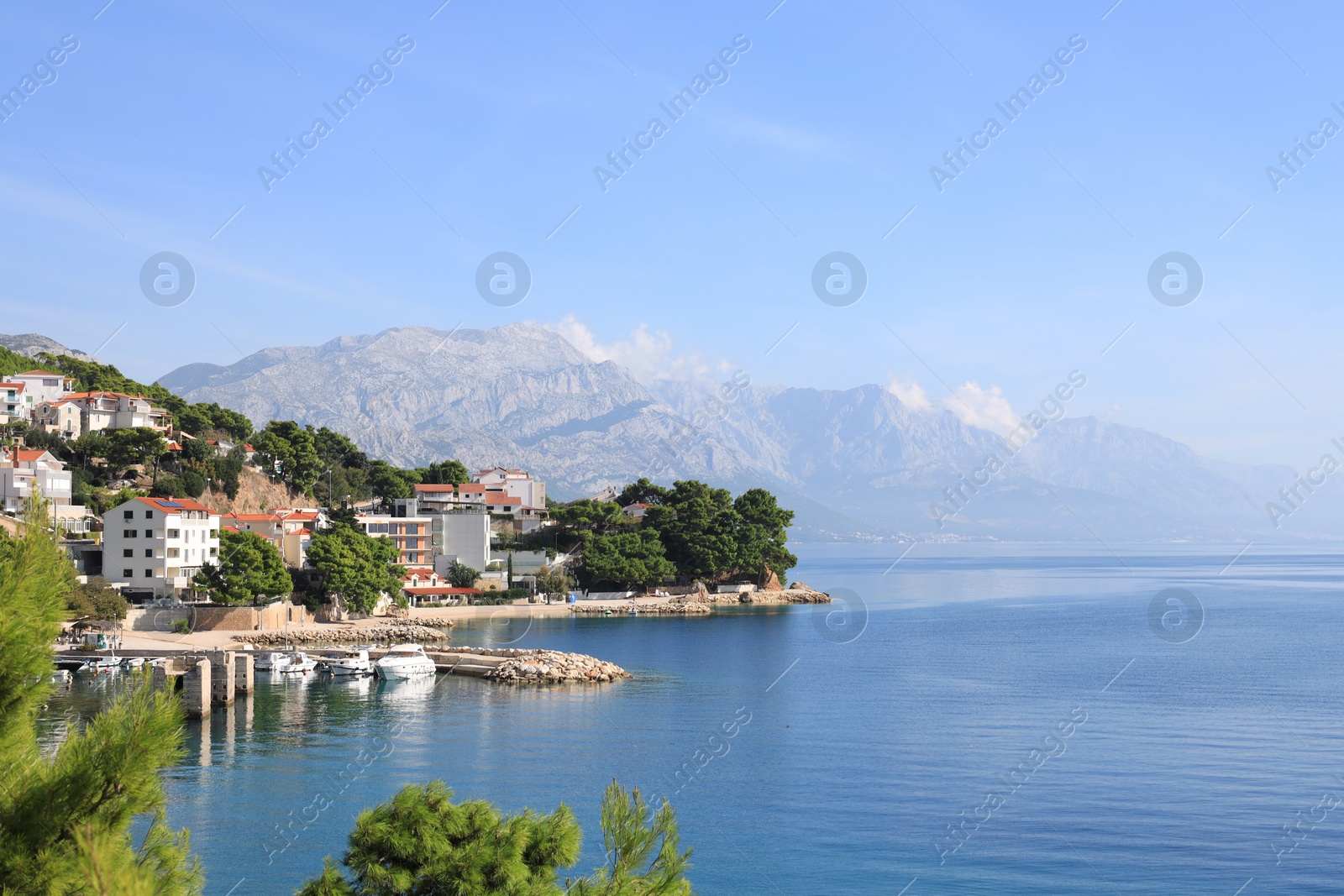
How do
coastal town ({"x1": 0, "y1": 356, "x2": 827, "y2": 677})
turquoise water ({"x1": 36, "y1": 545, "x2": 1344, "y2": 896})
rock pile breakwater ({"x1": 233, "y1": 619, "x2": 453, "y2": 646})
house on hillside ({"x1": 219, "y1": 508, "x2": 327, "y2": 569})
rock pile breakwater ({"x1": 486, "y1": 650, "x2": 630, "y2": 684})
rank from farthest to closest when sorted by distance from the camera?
house on hillside ({"x1": 219, "y1": 508, "x2": 327, "y2": 569}), coastal town ({"x1": 0, "y1": 356, "x2": 827, "y2": 677}), rock pile breakwater ({"x1": 233, "y1": 619, "x2": 453, "y2": 646}), rock pile breakwater ({"x1": 486, "y1": 650, "x2": 630, "y2": 684}), turquoise water ({"x1": 36, "y1": 545, "x2": 1344, "y2": 896})

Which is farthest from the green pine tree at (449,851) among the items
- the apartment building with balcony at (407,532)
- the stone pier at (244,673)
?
the apartment building with balcony at (407,532)

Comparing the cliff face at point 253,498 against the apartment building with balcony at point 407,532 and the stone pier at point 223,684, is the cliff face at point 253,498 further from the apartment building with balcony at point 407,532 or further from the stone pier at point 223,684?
the stone pier at point 223,684

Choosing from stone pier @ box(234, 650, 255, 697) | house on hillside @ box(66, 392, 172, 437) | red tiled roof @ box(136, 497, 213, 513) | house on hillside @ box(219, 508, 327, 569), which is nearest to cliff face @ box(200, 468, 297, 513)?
house on hillside @ box(219, 508, 327, 569)

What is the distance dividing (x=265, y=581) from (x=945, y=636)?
1384 inches

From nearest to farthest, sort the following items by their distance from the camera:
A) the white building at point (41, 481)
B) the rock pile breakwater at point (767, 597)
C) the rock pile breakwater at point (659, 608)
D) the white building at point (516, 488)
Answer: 1. the white building at point (41, 481)
2. the rock pile breakwater at point (659, 608)
3. the rock pile breakwater at point (767, 597)
4. the white building at point (516, 488)

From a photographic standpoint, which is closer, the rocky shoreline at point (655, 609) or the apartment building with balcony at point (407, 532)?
the apartment building with balcony at point (407, 532)

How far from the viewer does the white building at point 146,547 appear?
1965 inches

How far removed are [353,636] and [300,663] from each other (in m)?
8.97

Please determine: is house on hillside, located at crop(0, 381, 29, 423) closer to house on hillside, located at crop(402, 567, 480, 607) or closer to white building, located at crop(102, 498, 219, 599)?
white building, located at crop(102, 498, 219, 599)

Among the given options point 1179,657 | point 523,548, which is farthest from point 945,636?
point 523,548

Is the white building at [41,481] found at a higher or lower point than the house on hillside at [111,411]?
lower

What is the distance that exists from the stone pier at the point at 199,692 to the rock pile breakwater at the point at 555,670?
36.7 feet

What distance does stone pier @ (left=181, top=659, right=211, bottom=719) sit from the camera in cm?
3231

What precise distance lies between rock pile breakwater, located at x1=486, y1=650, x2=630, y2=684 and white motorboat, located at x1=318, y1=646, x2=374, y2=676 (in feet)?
15.4
